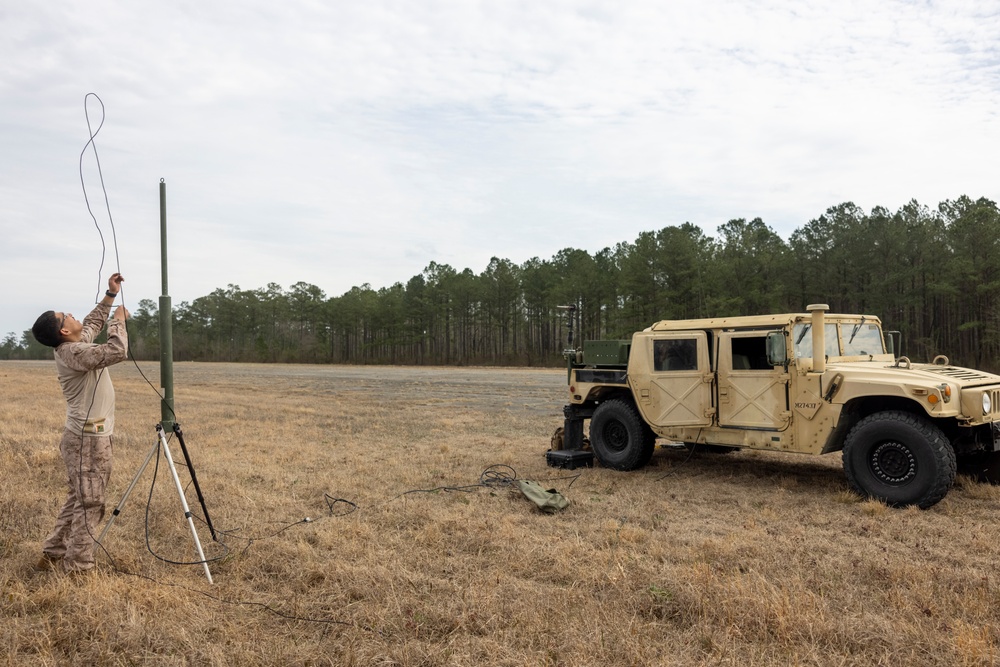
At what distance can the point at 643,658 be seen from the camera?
12.4 feet

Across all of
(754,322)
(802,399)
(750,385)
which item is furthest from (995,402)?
(754,322)

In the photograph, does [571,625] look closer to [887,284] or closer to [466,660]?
[466,660]

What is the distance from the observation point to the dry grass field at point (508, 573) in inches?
155

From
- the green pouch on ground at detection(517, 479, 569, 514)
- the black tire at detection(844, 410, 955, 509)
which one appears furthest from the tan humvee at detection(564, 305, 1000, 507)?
the green pouch on ground at detection(517, 479, 569, 514)

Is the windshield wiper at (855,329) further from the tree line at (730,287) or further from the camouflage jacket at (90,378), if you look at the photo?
the tree line at (730,287)

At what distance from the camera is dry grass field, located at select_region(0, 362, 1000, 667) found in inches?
155

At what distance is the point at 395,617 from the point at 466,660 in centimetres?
78

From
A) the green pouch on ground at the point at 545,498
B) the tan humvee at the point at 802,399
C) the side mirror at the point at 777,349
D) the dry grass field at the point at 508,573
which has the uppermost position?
the side mirror at the point at 777,349

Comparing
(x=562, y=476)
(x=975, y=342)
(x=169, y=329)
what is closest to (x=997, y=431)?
(x=562, y=476)

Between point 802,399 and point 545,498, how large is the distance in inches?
125

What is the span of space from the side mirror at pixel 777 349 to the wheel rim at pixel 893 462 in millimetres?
1339

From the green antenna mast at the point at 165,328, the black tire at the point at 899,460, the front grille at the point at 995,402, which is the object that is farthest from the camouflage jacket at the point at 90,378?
the front grille at the point at 995,402

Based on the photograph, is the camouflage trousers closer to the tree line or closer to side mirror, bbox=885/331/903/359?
side mirror, bbox=885/331/903/359

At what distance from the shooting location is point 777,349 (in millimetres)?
7793
